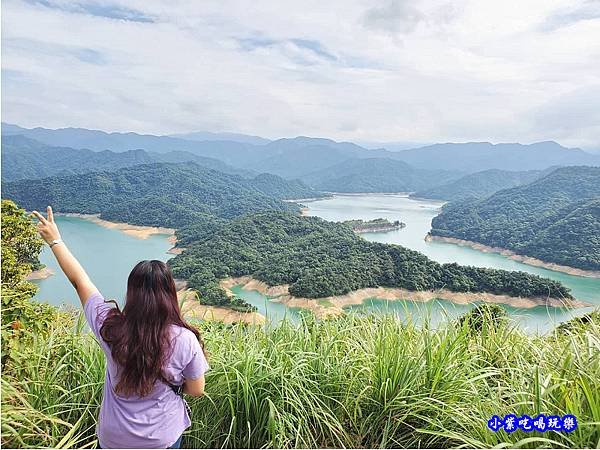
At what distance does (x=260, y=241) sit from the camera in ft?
85.0

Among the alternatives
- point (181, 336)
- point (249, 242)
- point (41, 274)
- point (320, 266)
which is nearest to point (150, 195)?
point (249, 242)

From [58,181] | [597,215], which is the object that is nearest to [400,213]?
[597,215]

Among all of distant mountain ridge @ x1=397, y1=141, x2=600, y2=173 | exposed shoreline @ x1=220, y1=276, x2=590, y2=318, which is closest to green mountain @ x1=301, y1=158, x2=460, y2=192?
distant mountain ridge @ x1=397, y1=141, x2=600, y2=173

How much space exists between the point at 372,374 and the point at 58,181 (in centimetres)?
3873

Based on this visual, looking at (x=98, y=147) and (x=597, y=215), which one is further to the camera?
(x=98, y=147)

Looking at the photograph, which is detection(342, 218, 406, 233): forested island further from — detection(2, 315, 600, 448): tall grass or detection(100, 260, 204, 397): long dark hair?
detection(100, 260, 204, 397): long dark hair

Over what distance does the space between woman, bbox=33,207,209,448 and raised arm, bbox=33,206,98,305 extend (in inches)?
1.6

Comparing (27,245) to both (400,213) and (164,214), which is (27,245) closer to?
(164,214)

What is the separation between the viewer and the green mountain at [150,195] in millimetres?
32438

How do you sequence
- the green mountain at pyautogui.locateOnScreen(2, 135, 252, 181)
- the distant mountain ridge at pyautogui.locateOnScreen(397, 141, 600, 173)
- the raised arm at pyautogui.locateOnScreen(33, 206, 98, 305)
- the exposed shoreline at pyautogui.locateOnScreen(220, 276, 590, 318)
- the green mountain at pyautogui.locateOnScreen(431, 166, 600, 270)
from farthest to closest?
the distant mountain ridge at pyautogui.locateOnScreen(397, 141, 600, 173) → the green mountain at pyautogui.locateOnScreen(2, 135, 252, 181) → the green mountain at pyautogui.locateOnScreen(431, 166, 600, 270) → the exposed shoreline at pyautogui.locateOnScreen(220, 276, 590, 318) → the raised arm at pyautogui.locateOnScreen(33, 206, 98, 305)

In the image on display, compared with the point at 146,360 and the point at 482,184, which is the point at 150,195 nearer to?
the point at 146,360

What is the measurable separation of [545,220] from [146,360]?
32.3 metres

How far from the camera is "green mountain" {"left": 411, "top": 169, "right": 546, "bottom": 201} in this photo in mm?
59406

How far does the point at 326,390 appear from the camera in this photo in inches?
45.7
